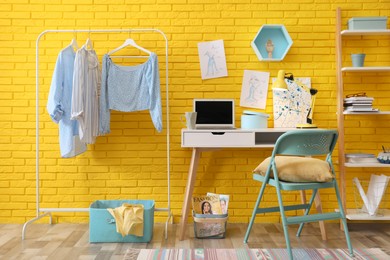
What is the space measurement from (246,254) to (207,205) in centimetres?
61

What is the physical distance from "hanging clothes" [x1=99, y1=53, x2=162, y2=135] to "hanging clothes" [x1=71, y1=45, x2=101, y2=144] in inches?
2.6

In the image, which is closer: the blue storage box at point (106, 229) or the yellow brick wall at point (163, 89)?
the blue storage box at point (106, 229)

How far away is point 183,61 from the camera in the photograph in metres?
3.93

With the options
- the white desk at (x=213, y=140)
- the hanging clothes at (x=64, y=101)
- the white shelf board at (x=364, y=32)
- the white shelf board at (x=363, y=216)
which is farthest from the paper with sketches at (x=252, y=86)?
the hanging clothes at (x=64, y=101)

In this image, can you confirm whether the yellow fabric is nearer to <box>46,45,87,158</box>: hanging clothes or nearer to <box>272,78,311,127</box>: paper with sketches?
<box>46,45,87,158</box>: hanging clothes

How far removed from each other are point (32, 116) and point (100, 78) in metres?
0.73

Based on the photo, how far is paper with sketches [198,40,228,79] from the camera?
154 inches

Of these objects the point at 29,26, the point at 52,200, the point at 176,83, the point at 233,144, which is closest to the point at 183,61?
the point at 176,83

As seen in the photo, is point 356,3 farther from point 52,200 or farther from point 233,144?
point 52,200

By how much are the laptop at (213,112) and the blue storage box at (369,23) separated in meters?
1.21

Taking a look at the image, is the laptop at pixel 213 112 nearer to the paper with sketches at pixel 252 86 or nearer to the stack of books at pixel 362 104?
the paper with sketches at pixel 252 86

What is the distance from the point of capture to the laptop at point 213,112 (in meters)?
3.69

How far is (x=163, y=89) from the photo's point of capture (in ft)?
12.9

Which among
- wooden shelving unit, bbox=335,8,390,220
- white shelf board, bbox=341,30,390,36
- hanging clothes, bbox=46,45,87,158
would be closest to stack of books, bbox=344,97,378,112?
wooden shelving unit, bbox=335,8,390,220
